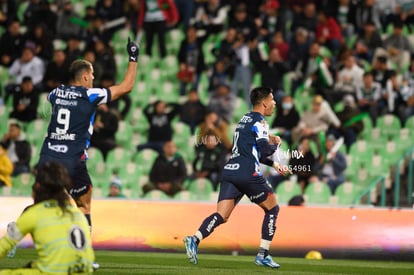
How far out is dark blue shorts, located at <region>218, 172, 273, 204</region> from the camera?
12469 mm

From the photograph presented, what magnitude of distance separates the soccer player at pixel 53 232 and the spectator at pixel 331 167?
1131cm

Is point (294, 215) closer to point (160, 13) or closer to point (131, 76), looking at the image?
point (131, 76)

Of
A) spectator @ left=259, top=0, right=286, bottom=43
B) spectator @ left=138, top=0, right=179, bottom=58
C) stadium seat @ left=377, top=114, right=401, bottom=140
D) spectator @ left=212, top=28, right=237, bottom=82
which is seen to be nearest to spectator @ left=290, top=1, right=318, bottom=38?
spectator @ left=259, top=0, right=286, bottom=43

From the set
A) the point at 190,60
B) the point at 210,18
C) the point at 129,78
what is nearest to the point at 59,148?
the point at 129,78

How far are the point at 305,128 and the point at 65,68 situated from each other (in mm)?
5392

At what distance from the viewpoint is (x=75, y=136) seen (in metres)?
11.4

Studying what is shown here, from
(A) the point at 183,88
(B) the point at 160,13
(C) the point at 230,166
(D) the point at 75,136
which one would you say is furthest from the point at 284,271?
(B) the point at 160,13

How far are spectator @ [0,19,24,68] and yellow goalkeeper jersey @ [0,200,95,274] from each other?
15.8 meters

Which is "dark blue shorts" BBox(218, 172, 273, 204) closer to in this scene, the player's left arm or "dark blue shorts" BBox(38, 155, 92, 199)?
"dark blue shorts" BBox(38, 155, 92, 199)

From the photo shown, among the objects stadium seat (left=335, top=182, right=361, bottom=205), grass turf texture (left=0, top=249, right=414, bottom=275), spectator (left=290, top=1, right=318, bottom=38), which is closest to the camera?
grass turf texture (left=0, top=249, right=414, bottom=275)

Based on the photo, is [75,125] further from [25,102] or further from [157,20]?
[157,20]

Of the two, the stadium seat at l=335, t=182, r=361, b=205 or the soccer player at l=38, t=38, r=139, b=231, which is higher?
the soccer player at l=38, t=38, r=139, b=231

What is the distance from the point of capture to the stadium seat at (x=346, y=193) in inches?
742

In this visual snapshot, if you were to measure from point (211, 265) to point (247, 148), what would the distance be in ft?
5.95
